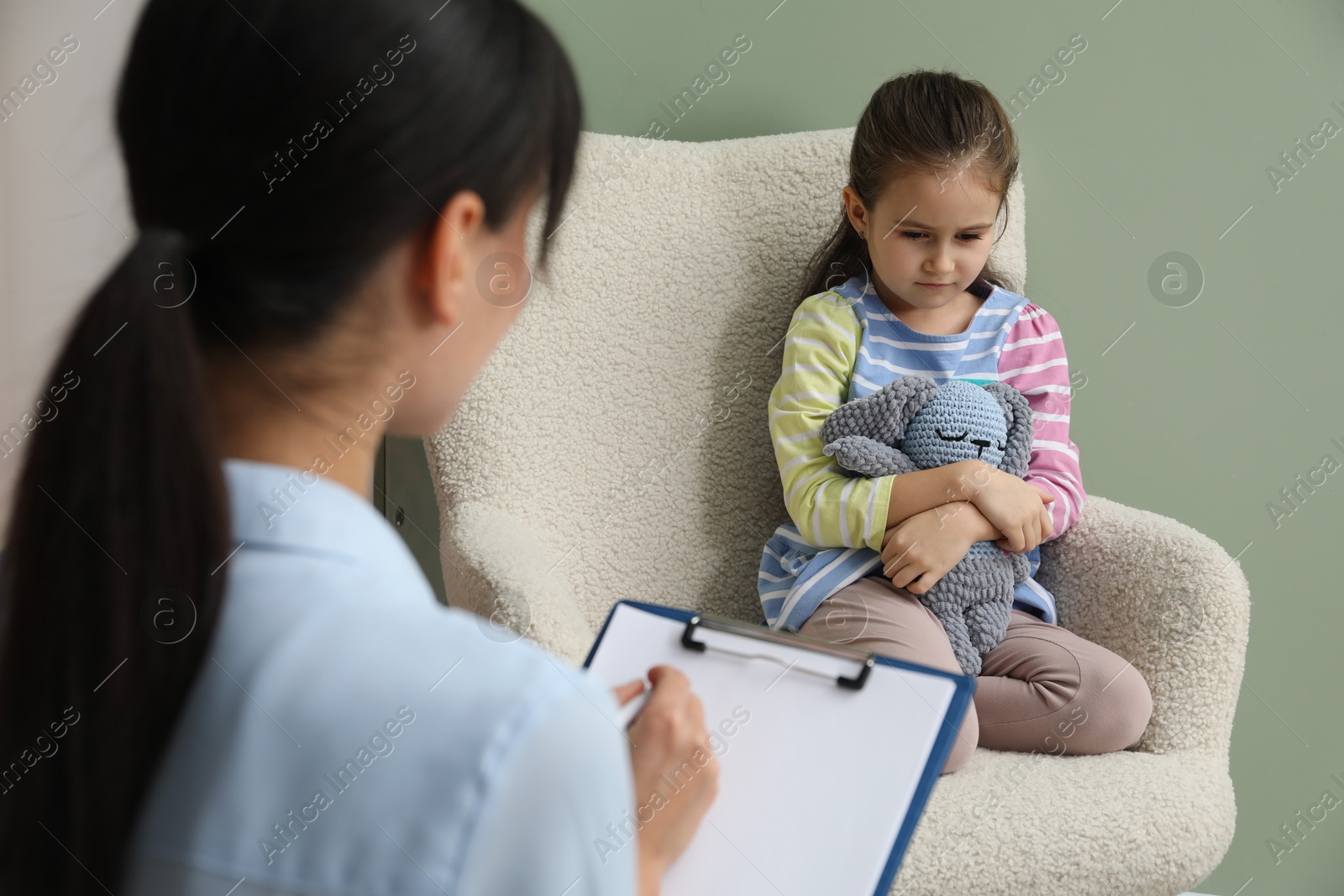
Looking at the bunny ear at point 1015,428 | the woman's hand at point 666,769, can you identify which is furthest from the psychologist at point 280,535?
the bunny ear at point 1015,428


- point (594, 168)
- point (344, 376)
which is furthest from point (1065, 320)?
point (344, 376)

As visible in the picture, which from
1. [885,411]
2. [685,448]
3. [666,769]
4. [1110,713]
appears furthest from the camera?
[685,448]

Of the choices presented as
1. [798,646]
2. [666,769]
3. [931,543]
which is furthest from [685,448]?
[666,769]

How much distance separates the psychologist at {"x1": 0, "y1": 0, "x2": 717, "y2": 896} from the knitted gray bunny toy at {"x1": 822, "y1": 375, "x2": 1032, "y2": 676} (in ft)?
1.98

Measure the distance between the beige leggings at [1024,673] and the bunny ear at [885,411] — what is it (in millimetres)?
147

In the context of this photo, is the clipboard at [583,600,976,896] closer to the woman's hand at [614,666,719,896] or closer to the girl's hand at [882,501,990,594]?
the woman's hand at [614,666,719,896]

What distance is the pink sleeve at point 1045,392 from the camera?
107cm

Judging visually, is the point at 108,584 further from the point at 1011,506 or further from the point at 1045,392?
the point at 1045,392

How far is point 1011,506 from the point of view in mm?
1001

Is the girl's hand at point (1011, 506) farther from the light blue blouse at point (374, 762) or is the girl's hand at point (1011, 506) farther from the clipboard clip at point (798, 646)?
the light blue blouse at point (374, 762)

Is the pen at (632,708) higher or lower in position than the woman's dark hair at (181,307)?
lower

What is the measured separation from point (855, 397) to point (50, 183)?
918 millimetres

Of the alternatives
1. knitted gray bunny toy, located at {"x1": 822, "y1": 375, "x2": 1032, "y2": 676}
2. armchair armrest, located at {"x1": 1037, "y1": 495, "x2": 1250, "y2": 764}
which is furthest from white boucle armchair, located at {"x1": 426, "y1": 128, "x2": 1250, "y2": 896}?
knitted gray bunny toy, located at {"x1": 822, "y1": 375, "x2": 1032, "y2": 676}

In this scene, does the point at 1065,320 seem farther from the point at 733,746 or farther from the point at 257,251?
the point at 257,251
